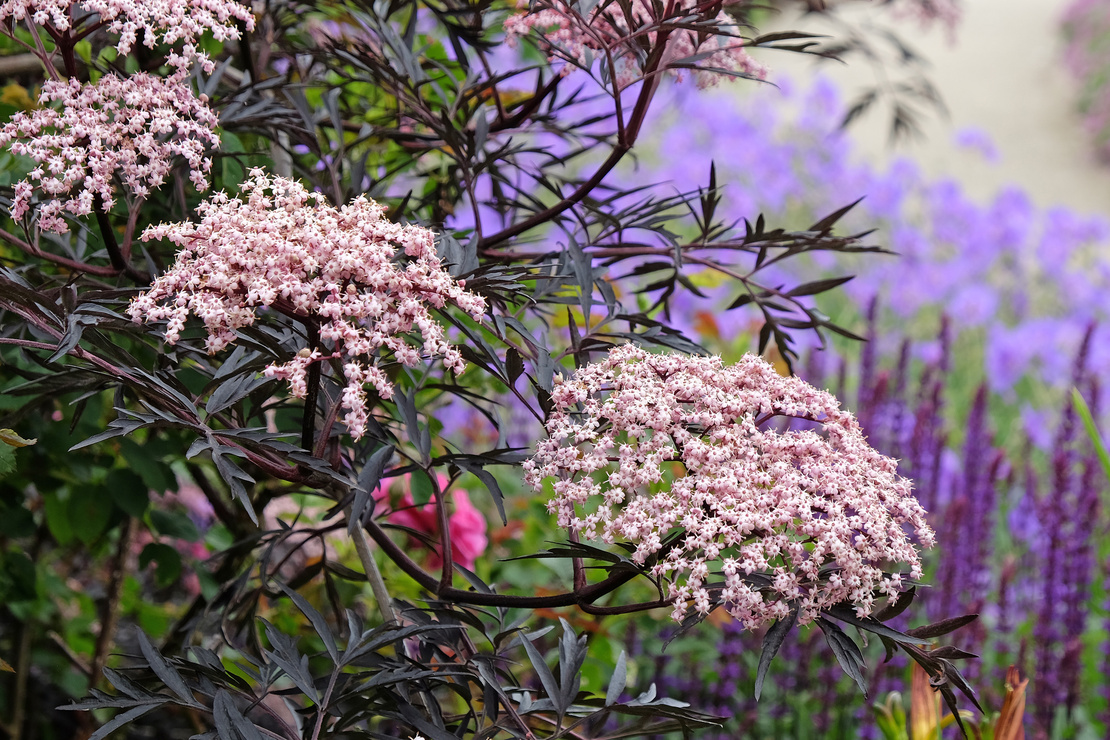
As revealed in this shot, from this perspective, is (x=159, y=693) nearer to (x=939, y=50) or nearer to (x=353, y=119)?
(x=353, y=119)

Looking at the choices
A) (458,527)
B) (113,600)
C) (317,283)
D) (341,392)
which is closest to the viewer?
(317,283)

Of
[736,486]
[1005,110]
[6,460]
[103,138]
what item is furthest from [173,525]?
[1005,110]

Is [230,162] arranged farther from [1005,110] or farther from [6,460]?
[1005,110]

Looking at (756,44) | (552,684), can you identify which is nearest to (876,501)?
(552,684)

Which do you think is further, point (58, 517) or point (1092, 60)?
point (1092, 60)

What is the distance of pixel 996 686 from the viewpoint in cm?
187

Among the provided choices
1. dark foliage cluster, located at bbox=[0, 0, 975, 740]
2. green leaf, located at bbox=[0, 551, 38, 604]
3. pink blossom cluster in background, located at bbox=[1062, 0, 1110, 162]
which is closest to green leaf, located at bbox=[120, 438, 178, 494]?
dark foliage cluster, located at bbox=[0, 0, 975, 740]

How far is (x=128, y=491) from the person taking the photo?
1165 millimetres

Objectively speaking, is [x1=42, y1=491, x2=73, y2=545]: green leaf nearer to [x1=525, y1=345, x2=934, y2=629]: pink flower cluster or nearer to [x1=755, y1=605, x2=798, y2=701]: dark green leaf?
[x1=525, y1=345, x2=934, y2=629]: pink flower cluster

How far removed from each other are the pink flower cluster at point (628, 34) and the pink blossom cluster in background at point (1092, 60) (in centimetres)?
831

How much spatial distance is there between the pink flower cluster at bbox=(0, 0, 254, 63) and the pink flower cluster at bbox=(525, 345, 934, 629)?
0.40 m

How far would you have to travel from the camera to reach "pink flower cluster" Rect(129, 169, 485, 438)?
60 centimetres

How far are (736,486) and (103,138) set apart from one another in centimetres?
54

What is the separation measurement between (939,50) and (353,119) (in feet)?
34.5
